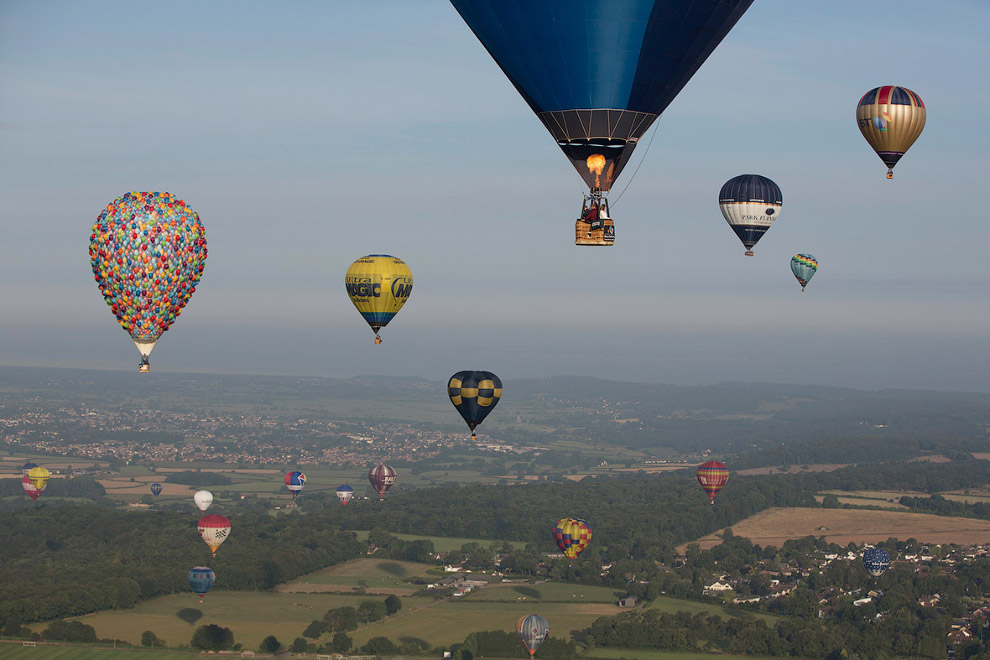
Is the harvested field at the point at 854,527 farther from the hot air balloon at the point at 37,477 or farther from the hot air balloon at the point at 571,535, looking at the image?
the hot air balloon at the point at 37,477


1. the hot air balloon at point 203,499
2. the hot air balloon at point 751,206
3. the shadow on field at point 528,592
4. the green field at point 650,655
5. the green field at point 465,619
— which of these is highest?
the hot air balloon at point 751,206

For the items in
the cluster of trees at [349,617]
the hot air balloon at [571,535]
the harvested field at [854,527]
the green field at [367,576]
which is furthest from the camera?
the harvested field at [854,527]

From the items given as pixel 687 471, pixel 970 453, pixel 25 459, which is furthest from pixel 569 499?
pixel 25 459

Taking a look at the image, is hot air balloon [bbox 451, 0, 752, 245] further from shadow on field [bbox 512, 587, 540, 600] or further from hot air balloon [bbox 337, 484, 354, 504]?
hot air balloon [bbox 337, 484, 354, 504]

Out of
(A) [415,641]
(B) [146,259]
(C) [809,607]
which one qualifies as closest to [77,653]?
(A) [415,641]

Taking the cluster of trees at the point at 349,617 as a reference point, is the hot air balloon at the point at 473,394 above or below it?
above

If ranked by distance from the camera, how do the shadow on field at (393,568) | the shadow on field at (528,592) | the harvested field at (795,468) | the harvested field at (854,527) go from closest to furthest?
the shadow on field at (528,592) < the shadow on field at (393,568) < the harvested field at (854,527) < the harvested field at (795,468)

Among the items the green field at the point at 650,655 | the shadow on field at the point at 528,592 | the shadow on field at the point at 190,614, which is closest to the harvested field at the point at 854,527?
the shadow on field at the point at 528,592
